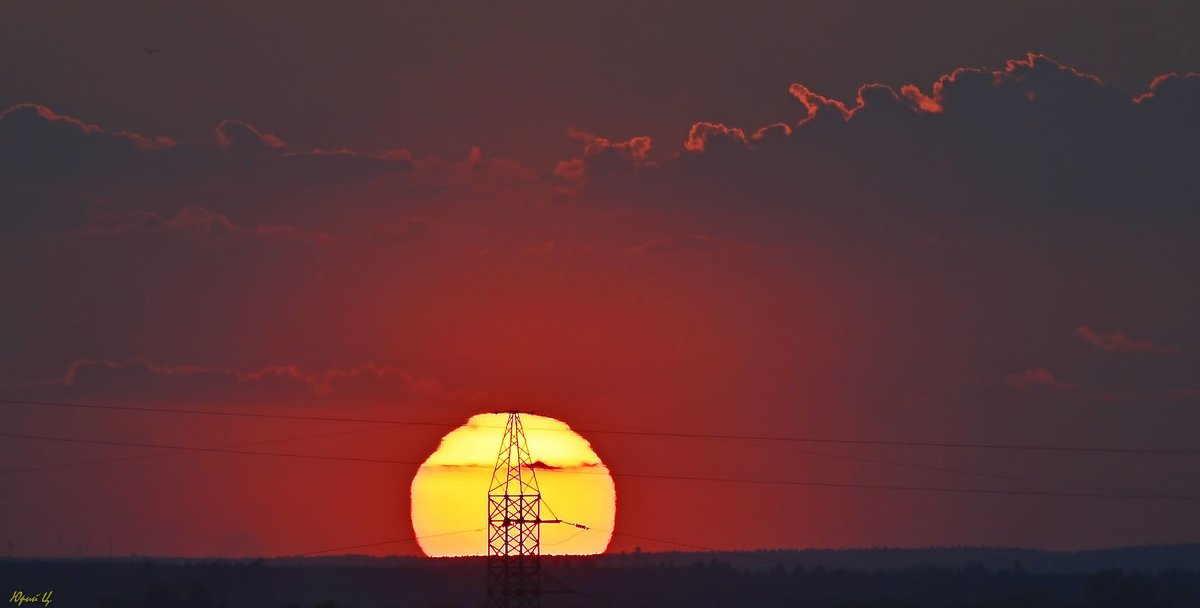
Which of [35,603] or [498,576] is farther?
[35,603]

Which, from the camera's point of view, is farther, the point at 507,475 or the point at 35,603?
the point at 35,603

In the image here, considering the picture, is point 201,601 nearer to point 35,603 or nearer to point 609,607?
point 35,603

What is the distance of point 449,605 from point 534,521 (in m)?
67.3

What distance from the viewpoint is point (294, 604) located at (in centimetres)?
19700

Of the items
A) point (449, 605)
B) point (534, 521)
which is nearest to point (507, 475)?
point (534, 521)

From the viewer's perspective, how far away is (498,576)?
12762cm

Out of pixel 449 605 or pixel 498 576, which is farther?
pixel 449 605

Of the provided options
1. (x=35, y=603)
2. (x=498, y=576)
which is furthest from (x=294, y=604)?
(x=498, y=576)

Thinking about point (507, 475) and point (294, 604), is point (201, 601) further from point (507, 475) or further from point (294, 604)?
point (507, 475)

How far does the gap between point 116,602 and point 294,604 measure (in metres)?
16.1

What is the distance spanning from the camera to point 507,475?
126188mm

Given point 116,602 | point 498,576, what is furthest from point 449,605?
point 498,576

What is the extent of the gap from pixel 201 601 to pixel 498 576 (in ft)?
234

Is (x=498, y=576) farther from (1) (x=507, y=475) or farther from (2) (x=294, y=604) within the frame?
(2) (x=294, y=604)
